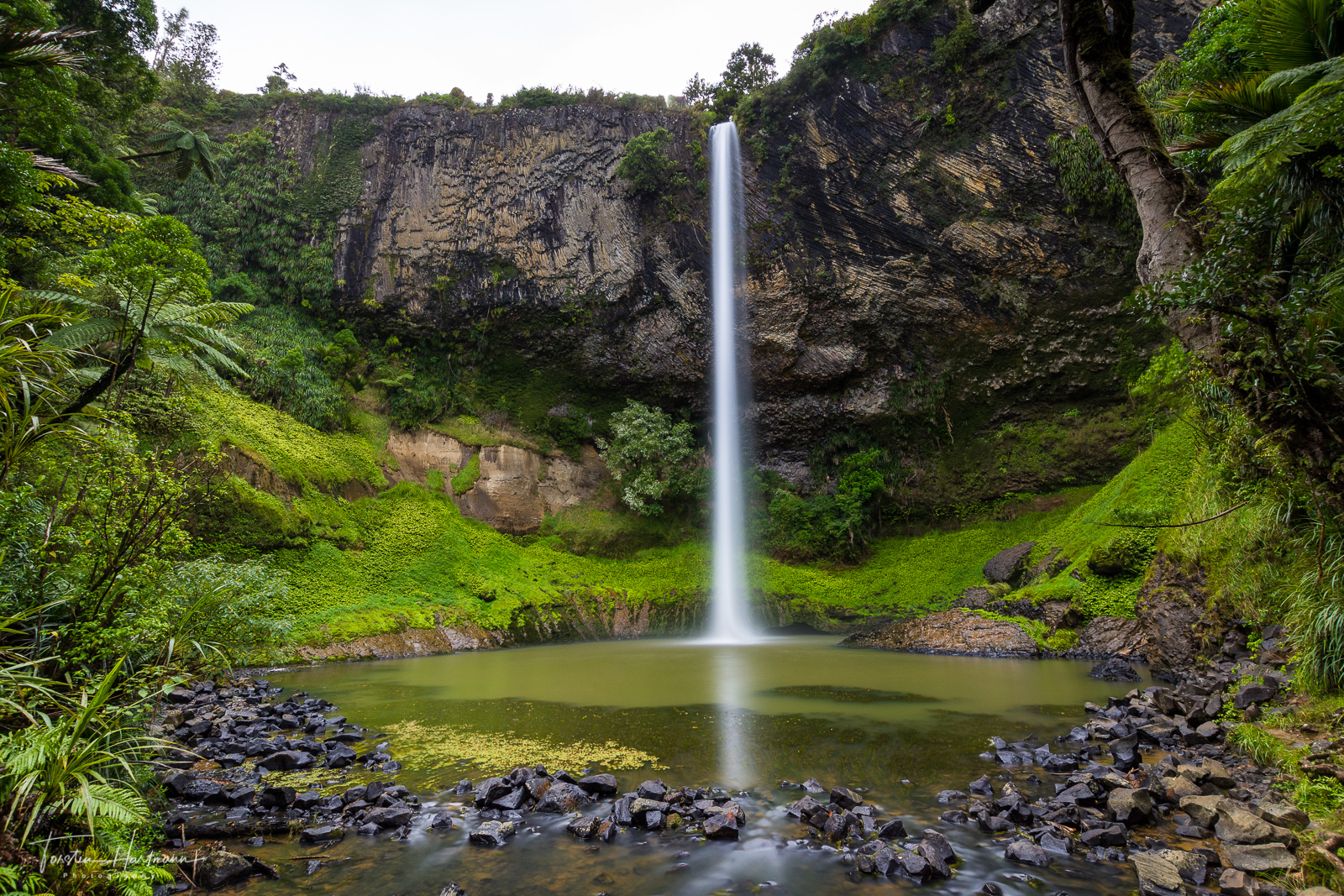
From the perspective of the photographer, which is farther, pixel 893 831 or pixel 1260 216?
pixel 1260 216

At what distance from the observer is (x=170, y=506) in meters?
4.52

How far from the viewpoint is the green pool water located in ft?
10.8

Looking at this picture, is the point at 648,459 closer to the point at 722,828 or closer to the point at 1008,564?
the point at 1008,564

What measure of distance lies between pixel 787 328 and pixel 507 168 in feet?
41.1

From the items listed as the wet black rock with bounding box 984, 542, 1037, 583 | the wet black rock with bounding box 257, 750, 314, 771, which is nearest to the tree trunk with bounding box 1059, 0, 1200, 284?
the wet black rock with bounding box 257, 750, 314, 771

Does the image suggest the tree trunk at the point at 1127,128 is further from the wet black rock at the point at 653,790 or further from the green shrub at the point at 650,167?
the green shrub at the point at 650,167

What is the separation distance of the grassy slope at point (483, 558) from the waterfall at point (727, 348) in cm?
113

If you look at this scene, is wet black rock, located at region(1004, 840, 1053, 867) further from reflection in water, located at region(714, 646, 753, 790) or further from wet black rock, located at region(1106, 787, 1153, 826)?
reflection in water, located at region(714, 646, 753, 790)

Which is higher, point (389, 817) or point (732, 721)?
point (389, 817)

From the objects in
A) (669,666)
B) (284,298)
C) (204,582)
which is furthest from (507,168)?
(204,582)

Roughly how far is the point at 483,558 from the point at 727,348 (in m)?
11.6

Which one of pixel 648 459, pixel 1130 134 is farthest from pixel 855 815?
pixel 648 459

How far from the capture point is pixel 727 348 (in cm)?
2269

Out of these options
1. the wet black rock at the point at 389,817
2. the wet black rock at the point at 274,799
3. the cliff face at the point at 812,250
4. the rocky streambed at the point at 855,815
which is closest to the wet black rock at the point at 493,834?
the rocky streambed at the point at 855,815
